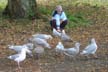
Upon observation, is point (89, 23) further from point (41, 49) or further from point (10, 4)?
point (41, 49)

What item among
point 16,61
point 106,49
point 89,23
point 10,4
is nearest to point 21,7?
point 10,4

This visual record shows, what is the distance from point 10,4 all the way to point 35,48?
5.77 metres

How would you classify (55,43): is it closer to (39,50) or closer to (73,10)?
(39,50)

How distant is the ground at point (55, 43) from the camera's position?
1077 centimetres

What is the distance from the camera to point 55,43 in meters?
13.7

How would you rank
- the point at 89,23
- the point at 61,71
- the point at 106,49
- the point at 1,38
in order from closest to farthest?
the point at 61,71, the point at 106,49, the point at 1,38, the point at 89,23

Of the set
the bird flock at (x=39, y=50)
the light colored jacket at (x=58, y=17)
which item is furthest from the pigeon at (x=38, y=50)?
the light colored jacket at (x=58, y=17)

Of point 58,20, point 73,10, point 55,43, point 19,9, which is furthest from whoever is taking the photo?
point 73,10

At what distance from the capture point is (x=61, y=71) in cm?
1043

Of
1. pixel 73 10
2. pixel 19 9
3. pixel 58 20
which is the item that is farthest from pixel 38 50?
pixel 73 10

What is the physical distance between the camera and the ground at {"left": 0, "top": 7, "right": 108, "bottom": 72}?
10.8m

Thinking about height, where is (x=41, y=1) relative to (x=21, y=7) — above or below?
below

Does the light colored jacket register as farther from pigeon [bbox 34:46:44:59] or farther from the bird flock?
pigeon [bbox 34:46:44:59]

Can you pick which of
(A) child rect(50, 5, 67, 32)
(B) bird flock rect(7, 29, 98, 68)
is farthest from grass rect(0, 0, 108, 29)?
(B) bird flock rect(7, 29, 98, 68)
